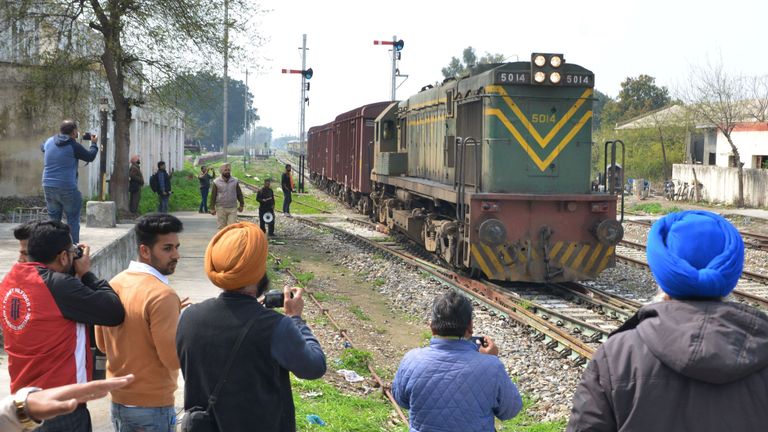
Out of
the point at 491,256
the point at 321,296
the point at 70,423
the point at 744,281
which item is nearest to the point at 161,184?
the point at 321,296

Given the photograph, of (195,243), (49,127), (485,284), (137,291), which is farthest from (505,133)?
(49,127)

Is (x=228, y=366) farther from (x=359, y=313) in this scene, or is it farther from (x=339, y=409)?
(x=359, y=313)

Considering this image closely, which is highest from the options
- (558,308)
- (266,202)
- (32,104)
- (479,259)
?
(32,104)

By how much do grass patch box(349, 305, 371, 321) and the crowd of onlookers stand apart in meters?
7.69

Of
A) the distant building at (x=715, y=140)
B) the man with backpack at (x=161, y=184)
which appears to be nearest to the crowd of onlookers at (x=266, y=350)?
the man with backpack at (x=161, y=184)

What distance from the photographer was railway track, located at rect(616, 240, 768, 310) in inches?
521

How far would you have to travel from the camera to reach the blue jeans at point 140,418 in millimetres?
4105

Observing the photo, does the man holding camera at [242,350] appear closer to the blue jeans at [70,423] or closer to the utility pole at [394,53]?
the blue jeans at [70,423]

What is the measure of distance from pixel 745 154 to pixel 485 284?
33238 millimetres

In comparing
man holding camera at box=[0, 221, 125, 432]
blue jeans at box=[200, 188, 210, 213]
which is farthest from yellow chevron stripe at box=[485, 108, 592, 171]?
blue jeans at box=[200, 188, 210, 213]

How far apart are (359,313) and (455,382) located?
8693 mm

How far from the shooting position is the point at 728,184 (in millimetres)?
36969

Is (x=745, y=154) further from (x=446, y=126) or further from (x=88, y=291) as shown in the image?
(x=88, y=291)

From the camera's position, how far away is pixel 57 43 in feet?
70.2
